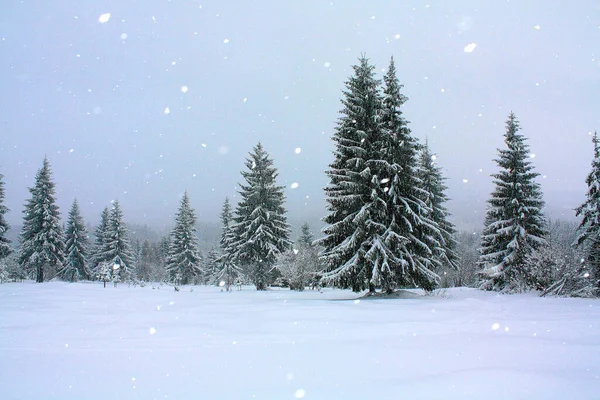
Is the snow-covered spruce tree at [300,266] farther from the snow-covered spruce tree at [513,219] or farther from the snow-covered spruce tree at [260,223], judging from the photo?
the snow-covered spruce tree at [513,219]

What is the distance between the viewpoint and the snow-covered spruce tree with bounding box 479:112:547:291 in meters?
25.7

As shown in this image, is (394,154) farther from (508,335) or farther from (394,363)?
(394,363)

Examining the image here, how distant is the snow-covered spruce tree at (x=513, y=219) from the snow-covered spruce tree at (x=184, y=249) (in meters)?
38.1

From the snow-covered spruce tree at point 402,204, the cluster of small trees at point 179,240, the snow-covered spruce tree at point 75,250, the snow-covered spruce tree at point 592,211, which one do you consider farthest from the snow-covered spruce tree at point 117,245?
the snow-covered spruce tree at point 592,211

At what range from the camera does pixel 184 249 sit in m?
52.4

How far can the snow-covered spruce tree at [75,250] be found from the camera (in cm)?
5078

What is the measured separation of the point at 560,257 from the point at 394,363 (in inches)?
987

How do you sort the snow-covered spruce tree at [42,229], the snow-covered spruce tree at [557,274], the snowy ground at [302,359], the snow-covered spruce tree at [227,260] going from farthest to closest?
the snow-covered spruce tree at [42,229], the snow-covered spruce tree at [227,260], the snow-covered spruce tree at [557,274], the snowy ground at [302,359]

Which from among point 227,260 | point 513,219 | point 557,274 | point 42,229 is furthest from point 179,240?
point 557,274

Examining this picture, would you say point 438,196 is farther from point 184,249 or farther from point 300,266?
point 184,249

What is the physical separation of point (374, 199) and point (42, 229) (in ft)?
137

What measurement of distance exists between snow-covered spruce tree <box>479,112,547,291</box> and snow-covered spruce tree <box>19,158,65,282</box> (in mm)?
45600

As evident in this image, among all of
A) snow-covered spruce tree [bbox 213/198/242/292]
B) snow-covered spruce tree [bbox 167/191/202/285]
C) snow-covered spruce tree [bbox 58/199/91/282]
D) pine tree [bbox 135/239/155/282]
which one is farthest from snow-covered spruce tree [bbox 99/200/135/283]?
pine tree [bbox 135/239/155/282]

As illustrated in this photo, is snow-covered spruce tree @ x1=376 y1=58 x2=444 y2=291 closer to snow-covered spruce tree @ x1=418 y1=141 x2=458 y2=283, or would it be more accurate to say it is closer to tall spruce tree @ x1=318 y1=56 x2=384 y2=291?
tall spruce tree @ x1=318 y1=56 x2=384 y2=291
